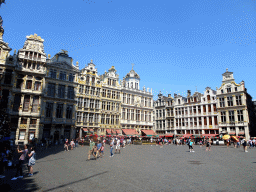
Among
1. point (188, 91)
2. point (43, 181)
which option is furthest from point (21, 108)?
point (188, 91)

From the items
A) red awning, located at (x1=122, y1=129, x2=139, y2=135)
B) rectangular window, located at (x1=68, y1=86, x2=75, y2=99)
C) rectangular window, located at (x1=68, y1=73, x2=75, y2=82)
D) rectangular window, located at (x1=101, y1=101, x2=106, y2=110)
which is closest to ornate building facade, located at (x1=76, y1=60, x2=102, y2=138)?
rectangular window, located at (x1=101, y1=101, x2=106, y2=110)

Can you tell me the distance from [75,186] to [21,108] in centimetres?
3267

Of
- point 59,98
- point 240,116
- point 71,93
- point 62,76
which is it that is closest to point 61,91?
point 59,98

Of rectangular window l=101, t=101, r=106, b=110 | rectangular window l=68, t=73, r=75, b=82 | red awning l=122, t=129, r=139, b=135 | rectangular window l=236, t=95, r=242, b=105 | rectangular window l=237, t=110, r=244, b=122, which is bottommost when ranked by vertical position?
red awning l=122, t=129, r=139, b=135

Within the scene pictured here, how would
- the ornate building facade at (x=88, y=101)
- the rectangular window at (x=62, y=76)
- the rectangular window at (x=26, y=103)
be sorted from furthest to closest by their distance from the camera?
the ornate building facade at (x=88, y=101), the rectangular window at (x=62, y=76), the rectangular window at (x=26, y=103)

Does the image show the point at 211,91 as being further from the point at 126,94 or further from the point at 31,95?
the point at 31,95

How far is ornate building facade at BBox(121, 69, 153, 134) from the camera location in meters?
51.7

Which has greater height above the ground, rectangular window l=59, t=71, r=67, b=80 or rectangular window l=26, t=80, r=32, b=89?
rectangular window l=59, t=71, r=67, b=80

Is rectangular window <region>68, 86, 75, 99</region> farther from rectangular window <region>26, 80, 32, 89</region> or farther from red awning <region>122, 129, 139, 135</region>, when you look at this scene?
red awning <region>122, 129, 139, 135</region>

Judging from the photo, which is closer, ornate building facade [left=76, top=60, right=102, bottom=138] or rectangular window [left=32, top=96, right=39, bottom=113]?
rectangular window [left=32, top=96, right=39, bottom=113]

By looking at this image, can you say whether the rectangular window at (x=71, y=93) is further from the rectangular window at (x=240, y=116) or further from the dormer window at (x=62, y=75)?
the rectangular window at (x=240, y=116)

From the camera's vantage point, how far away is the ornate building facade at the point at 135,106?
5169cm

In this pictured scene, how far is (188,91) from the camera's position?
58781 mm

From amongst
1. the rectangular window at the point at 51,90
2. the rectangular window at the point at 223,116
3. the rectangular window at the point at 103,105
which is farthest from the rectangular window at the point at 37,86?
the rectangular window at the point at 223,116
